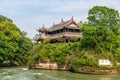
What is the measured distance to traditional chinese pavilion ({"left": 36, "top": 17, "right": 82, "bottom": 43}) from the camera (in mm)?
44781

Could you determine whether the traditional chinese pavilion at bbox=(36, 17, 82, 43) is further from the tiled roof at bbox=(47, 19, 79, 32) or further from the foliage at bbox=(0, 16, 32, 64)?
the foliage at bbox=(0, 16, 32, 64)

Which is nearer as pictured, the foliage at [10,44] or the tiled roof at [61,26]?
the foliage at [10,44]

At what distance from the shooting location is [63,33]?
4531cm

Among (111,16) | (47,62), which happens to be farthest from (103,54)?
(47,62)

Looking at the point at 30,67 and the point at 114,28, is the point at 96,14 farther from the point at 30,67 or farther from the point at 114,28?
the point at 30,67

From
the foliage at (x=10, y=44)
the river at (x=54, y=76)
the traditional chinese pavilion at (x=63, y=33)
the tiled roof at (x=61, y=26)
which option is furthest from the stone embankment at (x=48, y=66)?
the tiled roof at (x=61, y=26)

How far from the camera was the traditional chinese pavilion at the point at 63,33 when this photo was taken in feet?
147

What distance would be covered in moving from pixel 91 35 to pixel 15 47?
1944cm

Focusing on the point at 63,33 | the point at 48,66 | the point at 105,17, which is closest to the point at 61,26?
the point at 63,33

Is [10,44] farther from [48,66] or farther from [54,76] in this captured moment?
[54,76]

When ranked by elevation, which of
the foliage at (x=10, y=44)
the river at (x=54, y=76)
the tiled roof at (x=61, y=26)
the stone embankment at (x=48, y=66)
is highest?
the tiled roof at (x=61, y=26)

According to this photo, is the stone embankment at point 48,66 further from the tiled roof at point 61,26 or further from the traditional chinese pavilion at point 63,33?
the tiled roof at point 61,26

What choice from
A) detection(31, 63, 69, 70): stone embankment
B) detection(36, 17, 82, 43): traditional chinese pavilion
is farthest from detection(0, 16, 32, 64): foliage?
detection(31, 63, 69, 70): stone embankment

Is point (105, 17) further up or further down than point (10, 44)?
further up
